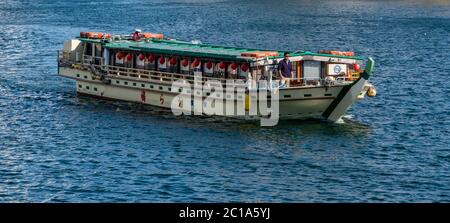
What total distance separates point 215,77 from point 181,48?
545cm

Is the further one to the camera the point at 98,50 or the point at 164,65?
the point at 98,50

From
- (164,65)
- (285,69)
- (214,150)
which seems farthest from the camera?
(164,65)

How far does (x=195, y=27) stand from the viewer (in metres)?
162

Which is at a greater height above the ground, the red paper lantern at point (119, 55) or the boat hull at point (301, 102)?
the red paper lantern at point (119, 55)

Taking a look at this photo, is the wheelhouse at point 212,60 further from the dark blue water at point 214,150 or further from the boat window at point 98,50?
the dark blue water at point 214,150

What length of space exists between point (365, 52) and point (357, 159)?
6965 cm

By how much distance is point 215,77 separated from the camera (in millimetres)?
70875

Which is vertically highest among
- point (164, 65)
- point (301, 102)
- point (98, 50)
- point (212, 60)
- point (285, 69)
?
point (98, 50)

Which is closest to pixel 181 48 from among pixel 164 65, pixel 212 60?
pixel 164 65

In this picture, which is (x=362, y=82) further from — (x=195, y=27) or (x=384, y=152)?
(x=195, y=27)

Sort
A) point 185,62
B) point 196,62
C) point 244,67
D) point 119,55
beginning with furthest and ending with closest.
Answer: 1. point 119,55
2. point 185,62
3. point 196,62
4. point 244,67

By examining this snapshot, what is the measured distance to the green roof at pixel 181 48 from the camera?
6912cm

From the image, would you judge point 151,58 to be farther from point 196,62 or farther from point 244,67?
Answer: point 244,67

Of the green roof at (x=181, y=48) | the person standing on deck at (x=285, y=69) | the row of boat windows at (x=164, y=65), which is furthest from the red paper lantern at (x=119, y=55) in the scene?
the person standing on deck at (x=285, y=69)
